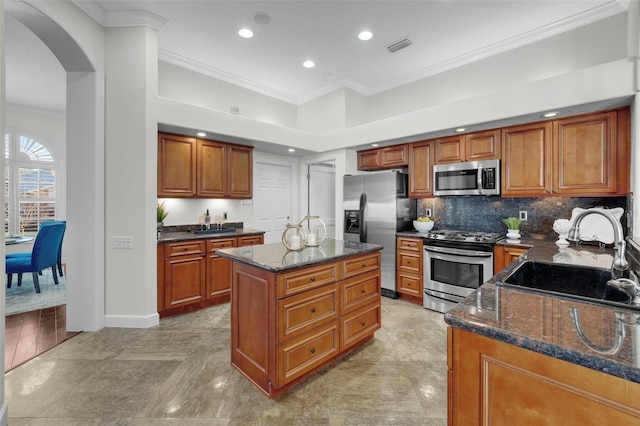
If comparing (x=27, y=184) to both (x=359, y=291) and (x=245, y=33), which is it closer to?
(x=245, y=33)

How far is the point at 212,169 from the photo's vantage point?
429 centimetres

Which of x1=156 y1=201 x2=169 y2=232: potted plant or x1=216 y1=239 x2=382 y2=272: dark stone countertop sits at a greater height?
x1=156 y1=201 x2=169 y2=232: potted plant

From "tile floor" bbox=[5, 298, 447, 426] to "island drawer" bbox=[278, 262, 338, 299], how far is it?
0.75 meters

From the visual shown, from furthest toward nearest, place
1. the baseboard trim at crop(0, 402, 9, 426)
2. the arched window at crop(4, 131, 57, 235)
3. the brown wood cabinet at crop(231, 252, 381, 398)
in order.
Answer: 1. the arched window at crop(4, 131, 57, 235)
2. the brown wood cabinet at crop(231, 252, 381, 398)
3. the baseboard trim at crop(0, 402, 9, 426)

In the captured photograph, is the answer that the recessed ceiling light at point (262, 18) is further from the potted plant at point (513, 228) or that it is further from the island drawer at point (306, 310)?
the potted plant at point (513, 228)

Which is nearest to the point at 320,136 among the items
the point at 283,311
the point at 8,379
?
the point at 283,311

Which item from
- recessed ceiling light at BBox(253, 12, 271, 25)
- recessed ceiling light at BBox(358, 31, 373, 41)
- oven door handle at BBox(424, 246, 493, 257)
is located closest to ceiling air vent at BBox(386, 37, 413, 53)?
recessed ceiling light at BBox(358, 31, 373, 41)

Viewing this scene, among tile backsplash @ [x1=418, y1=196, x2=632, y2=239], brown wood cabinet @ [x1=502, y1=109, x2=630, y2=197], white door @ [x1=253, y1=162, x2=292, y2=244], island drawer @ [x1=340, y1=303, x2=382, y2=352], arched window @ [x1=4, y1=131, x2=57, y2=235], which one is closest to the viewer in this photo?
island drawer @ [x1=340, y1=303, x2=382, y2=352]

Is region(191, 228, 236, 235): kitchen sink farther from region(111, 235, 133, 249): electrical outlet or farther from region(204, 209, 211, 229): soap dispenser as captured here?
region(111, 235, 133, 249): electrical outlet

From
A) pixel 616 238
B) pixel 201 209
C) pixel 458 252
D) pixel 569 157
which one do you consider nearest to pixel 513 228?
pixel 458 252

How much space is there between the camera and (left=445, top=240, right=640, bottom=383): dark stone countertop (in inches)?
31.7

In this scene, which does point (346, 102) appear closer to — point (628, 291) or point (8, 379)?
point (628, 291)

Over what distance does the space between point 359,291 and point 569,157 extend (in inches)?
104

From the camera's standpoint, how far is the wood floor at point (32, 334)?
2.65 metres
